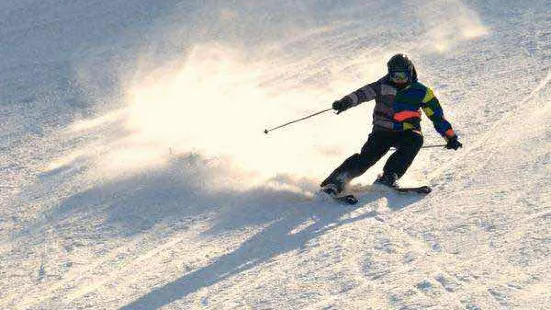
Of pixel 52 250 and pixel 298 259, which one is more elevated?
pixel 52 250

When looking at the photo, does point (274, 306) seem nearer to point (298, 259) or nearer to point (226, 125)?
point (298, 259)

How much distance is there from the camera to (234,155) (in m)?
10.9

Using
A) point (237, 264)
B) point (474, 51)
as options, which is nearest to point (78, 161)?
point (237, 264)

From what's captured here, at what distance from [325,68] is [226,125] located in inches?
98.2

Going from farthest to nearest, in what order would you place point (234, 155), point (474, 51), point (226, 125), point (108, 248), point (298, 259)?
point (474, 51) < point (226, 125) < point (234, 155) < point (108, 248) < point (298, 259)

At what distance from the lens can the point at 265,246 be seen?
852cm

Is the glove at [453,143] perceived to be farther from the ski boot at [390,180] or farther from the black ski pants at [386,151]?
the ski boot at [390,180]

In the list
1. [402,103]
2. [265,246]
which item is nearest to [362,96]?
[402,103]

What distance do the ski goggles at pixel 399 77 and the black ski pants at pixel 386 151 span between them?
530mm

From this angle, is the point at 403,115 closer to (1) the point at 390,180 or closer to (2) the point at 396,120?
(2) the point at 396,120

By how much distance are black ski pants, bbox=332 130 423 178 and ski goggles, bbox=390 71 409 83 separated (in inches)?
20.9

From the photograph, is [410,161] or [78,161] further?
[78,161]

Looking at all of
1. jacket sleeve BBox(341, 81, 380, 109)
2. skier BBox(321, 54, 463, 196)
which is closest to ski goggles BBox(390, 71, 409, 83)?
skier BBox(321, 54, 463, 196)

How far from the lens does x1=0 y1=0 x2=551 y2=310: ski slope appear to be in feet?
25.6
